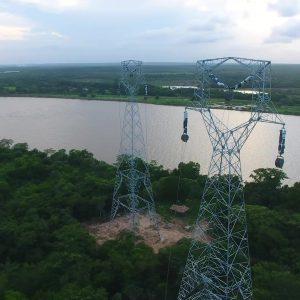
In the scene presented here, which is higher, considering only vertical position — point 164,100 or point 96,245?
point 164,100

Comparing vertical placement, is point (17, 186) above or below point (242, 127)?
below

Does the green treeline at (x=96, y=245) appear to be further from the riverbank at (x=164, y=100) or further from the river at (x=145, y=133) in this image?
the riverbank at (x=164, y=100)

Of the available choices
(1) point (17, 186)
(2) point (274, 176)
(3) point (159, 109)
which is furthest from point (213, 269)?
(3) point (159, 109)

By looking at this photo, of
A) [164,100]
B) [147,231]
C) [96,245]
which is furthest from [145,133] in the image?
[164,100]

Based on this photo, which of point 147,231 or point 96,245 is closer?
point 96,245

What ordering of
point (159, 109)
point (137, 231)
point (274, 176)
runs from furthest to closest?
1. point (159, 109)
2. point (274, 176)
3. point (137, 231)

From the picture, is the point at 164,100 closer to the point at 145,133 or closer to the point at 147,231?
the point at 145,133

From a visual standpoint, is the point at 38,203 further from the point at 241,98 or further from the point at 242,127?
the point at 241,98
